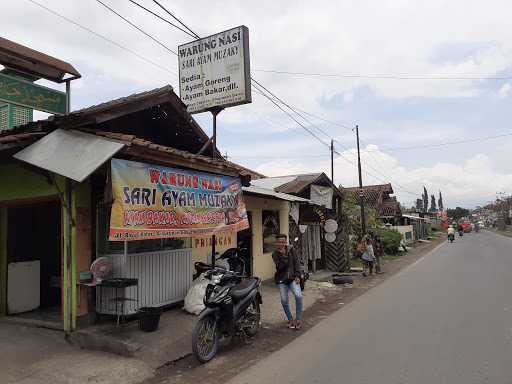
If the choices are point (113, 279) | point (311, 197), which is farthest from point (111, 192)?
point (311, 197)

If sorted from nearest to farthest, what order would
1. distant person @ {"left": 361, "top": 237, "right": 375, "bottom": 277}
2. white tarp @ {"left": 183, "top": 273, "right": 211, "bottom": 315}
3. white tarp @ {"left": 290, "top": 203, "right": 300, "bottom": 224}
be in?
white tarp @ {"left": 183, "top": 273, "right": 211, "bottom": 315}, white tarp @ {"left": 290, "top": 203, "right": 300, "bottom": 224}, distant person @ {"left": 361, "top": 237, "right": 375, "bottom": 277}

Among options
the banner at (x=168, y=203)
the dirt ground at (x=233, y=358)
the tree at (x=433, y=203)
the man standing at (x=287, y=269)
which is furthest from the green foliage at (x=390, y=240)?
the tree at (x=433, y=203)

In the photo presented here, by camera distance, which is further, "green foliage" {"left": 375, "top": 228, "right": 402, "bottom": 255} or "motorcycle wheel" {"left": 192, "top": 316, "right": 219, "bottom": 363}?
"green foliage" {"left": 375, "top": 228, "right": 402, "bottom": 255}

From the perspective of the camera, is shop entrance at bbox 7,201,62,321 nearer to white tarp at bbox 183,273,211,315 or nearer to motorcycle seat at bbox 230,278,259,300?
white tarp at bbox 183,273,211,315

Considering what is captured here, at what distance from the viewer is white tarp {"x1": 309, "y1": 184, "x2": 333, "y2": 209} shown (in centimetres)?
1792

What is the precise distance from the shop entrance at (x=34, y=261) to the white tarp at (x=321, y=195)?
34.7ft

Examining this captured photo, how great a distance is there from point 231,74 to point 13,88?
197 inches

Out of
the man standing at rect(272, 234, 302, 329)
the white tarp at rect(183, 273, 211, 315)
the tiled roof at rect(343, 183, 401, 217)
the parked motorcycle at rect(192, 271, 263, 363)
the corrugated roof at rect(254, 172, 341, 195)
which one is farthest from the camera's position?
the tiled roof at rect(343, 183, 401, 217)

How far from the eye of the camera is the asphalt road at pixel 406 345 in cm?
534

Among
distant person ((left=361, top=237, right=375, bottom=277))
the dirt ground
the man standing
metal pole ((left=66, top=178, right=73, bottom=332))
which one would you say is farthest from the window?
metal pole ((left=66, top=178, right=73, bottom=332))

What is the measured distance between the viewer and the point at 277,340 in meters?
7.48

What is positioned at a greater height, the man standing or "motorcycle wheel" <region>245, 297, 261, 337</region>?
the man standing

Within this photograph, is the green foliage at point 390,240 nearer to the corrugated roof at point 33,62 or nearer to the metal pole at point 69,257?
the corrugated roof at point 33,62

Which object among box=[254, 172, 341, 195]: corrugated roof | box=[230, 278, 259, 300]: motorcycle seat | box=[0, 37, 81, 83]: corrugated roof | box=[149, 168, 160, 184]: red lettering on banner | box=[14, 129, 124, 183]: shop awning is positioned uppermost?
box=[0, 37, 81, 83]: corrugated roof
